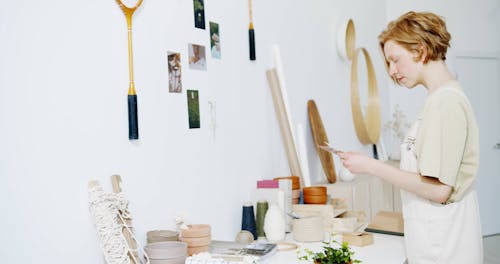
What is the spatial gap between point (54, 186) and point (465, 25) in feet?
14.2

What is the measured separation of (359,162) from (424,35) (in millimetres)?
445

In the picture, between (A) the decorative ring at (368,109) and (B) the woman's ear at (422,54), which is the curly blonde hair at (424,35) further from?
(A) the decorative ring at (368,109)

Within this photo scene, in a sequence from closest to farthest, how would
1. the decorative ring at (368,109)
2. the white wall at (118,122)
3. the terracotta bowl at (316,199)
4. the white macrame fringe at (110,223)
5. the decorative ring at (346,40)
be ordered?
the white wall at (118,122) < the white macrame fringe at (110,223) < the terracotta bowl at (316,199) < the decorative ring at (346,40) < the decorative ring at (368,109)

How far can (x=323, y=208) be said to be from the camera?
2.01 m

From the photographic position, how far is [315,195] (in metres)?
2.07

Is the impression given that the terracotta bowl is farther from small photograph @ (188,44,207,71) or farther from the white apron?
small photograph @ (188,44,207,71)

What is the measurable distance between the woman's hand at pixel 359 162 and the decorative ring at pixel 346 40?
60.9 inches

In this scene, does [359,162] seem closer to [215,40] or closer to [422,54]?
[422,54]

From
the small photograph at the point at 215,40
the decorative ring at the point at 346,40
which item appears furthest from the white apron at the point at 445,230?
the decorative ring at the point at 346,40

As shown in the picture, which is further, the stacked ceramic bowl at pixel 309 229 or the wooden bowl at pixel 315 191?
the wooden bowl at pixel 315 191

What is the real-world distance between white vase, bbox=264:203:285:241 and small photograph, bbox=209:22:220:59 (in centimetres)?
65

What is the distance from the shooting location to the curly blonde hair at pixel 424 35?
1.46 m

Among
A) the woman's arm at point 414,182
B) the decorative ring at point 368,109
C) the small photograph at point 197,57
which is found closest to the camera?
the woman's arm at point 414,182

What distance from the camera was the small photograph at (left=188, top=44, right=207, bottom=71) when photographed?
1.78 m
